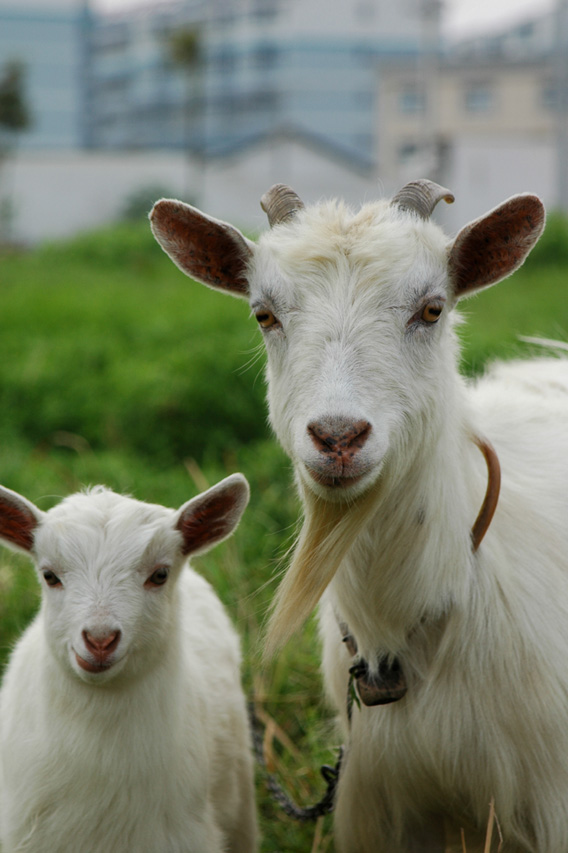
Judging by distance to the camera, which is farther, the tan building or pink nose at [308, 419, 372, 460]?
the tan building

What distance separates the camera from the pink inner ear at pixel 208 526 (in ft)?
8.71

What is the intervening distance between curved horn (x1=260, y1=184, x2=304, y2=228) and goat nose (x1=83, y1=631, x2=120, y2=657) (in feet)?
3.60

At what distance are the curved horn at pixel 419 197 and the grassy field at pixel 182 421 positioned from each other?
1.89 feet

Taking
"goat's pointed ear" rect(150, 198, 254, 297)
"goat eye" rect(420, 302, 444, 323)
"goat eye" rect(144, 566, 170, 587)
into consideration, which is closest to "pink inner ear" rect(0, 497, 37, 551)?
"goat eye" rect(144, 566, 170, 587)

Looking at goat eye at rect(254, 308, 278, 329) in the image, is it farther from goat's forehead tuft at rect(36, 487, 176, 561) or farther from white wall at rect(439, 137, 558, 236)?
white wall at rect(439, 137, 558, 236)

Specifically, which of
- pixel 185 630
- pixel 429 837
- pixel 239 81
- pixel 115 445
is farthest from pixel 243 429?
pixel 239 81

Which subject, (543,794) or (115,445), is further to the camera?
(115,445)

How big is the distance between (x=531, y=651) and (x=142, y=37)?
2313 inches

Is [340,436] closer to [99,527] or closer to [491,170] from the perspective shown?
[99,527]

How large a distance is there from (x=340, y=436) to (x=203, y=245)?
30.8 inches

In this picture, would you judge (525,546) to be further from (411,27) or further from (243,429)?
(411,27)

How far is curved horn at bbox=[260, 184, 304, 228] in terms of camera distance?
2.57m

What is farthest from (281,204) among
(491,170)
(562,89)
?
(491,170)

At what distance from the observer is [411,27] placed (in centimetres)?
5444
